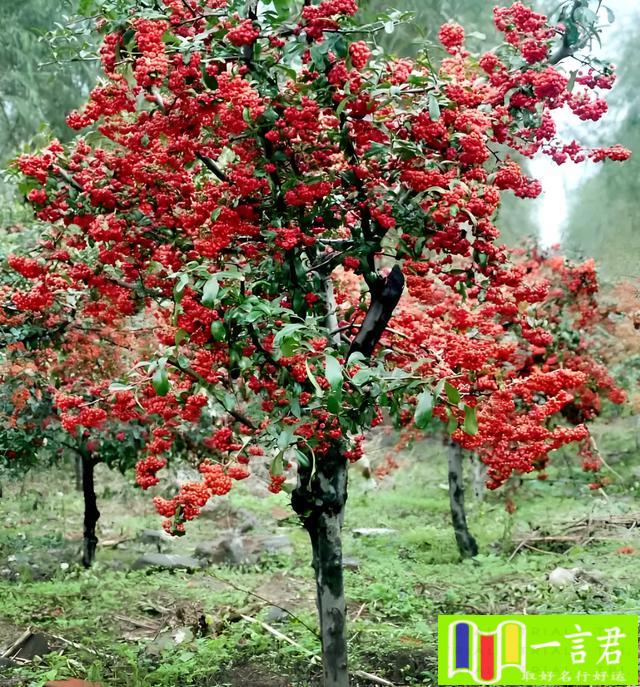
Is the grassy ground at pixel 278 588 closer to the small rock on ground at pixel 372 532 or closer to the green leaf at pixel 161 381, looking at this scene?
the small rock on ground at pixel 372 532

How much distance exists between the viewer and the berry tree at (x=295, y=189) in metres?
3.31

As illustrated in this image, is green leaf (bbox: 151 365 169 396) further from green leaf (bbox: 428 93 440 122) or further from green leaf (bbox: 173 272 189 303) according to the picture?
green leaf (bbox: 428 93 440 122)

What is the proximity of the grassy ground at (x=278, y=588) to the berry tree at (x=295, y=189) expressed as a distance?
149 centimetres

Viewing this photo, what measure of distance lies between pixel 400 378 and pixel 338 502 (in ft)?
3.96

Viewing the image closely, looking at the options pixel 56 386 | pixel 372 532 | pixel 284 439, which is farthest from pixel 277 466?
pixel 372 532

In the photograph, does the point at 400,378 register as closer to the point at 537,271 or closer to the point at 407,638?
the point at 407,638

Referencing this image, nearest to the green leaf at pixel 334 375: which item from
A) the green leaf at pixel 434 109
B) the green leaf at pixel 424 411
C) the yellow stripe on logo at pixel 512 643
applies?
the green leaf at pixel 424 411

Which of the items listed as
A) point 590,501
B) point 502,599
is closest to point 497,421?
point 502,599

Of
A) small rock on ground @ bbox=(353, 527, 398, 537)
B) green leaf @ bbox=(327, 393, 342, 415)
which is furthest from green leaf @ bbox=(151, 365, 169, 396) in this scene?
small rock on ground @ bbox=(353, 527, 398, 537)

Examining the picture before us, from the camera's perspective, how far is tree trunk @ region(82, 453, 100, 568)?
8094 mm

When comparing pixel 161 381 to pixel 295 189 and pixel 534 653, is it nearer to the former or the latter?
pixel 295 189

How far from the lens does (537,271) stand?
28.3 ft

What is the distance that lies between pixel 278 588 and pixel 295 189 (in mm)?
5188

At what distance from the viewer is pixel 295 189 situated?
11.5ft
